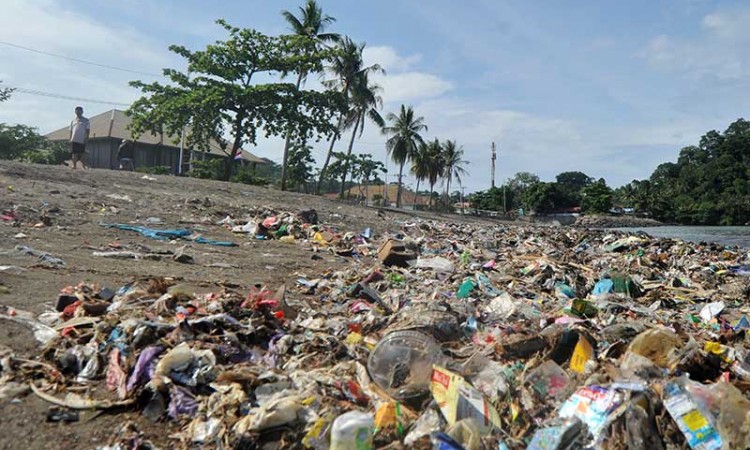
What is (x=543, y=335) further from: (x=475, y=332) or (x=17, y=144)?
A: (x=17, y=144)

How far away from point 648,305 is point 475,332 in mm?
3029

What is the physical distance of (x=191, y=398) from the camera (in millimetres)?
2441

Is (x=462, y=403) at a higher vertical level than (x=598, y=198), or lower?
lower

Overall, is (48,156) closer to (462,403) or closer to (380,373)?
(380,373)

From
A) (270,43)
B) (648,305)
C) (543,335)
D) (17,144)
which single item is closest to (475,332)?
(543,335)

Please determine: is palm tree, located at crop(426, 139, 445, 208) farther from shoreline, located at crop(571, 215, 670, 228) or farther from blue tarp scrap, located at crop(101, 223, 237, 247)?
blue tarp scrap, located at crop(101, 223, 237, 247)

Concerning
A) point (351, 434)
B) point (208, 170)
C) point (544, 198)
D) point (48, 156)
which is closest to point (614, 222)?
point (544, 198)

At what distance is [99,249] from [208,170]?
50.7ft

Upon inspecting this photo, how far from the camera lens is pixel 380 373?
8.76 feet

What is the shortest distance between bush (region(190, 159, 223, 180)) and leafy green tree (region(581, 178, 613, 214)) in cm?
4051

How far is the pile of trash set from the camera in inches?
82.3

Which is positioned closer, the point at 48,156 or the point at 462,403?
the point at 462,403

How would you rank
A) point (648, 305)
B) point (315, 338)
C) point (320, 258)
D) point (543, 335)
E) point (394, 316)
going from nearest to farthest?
point (543, 335), point (315, 338), point (394, 316), point (648, 305), point (320, 258)

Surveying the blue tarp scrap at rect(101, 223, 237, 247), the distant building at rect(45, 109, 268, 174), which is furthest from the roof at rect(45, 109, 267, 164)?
the blue tarp scrap at rect(101, 223, 237, 247)
